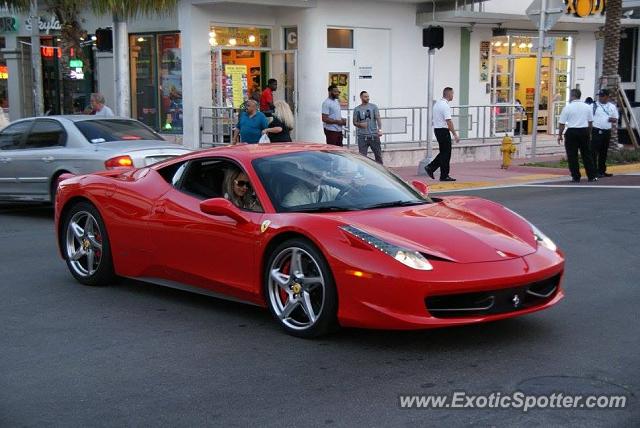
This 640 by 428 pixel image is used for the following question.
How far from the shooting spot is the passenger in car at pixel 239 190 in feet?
22.5

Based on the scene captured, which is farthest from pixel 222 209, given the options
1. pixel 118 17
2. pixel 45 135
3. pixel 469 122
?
pixel 469 122

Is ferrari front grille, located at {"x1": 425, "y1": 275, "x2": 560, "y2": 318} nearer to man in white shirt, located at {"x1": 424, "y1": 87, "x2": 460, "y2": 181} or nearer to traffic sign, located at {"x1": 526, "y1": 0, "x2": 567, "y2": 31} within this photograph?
man in white shirt, located at {"x1": 424, "y1": 87, "x2": 460, "y2": 181}

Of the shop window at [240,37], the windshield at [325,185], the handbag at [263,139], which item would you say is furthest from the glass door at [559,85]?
the windshield at [325,185]

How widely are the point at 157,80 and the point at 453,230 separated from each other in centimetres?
1828

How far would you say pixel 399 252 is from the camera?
5840 millimetres

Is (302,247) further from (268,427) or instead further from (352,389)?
(268,427)

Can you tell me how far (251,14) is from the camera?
900 inches

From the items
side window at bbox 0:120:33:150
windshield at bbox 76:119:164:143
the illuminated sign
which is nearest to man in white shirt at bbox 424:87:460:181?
windshield at bbox 76:119:164:143

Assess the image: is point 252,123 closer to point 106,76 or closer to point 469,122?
point 106,76

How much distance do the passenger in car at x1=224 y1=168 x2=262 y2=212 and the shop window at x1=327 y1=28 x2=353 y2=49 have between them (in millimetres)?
16657

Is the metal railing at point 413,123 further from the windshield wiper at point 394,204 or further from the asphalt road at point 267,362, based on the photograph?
the windshield wiper at point 394,204

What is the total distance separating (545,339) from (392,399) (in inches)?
63.7

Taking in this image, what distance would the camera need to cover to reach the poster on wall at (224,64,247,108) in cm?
2281

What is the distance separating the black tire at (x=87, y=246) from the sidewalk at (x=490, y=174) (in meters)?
9.35
